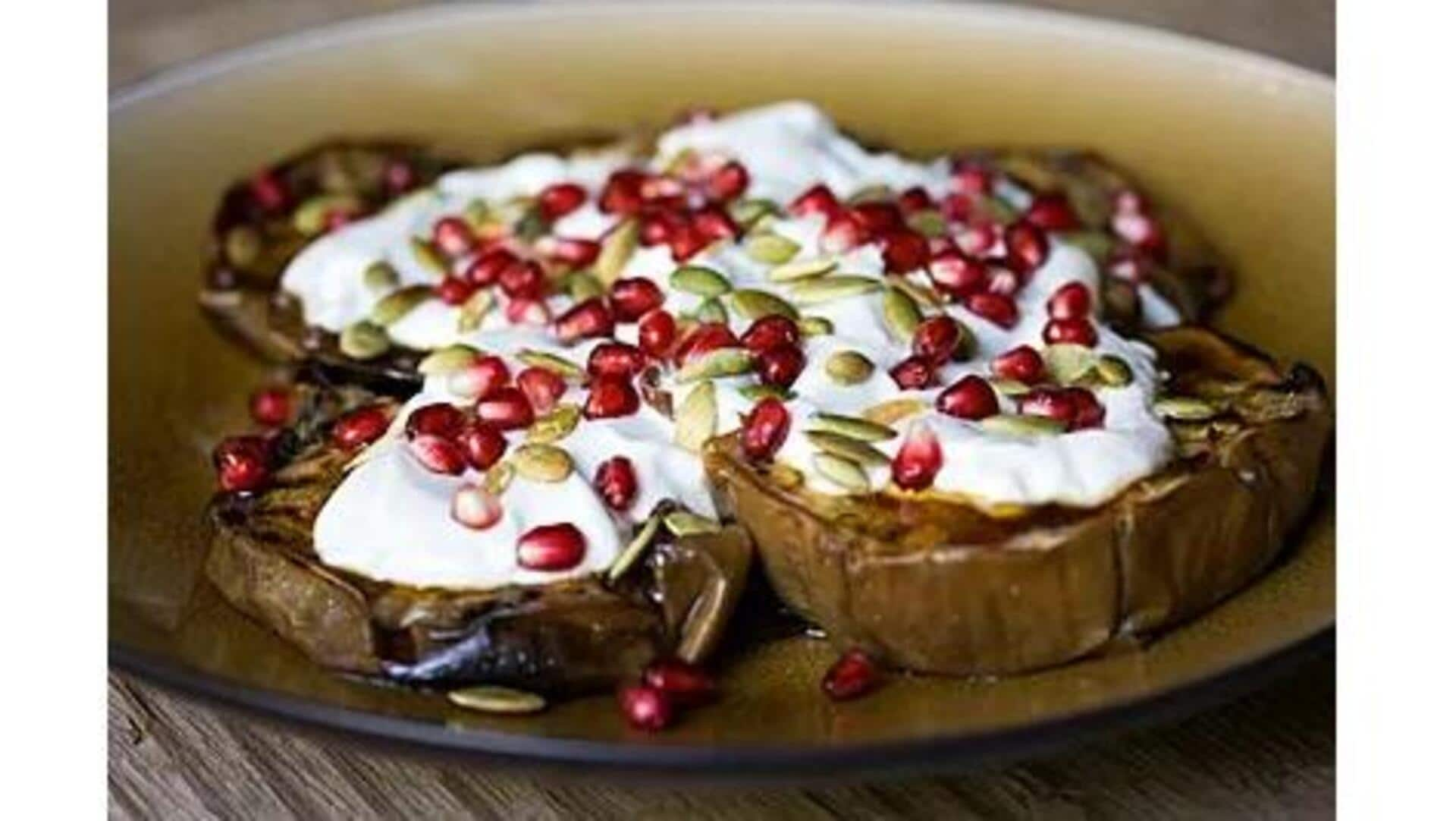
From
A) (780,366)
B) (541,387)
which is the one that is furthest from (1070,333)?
(541,387)

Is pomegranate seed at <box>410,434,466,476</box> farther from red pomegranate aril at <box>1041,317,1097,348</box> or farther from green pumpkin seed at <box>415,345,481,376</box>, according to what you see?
red pomegranate aril at <box>1041,317,1097,348</box>

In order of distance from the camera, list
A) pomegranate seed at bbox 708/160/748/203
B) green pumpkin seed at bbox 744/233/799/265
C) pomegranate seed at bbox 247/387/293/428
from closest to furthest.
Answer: green pumpkin seed at bbox 744/233/799/265 < pomegranate seed at bbox 247/387/293/428 < pomegranate seed at bbox 708/160/748/203

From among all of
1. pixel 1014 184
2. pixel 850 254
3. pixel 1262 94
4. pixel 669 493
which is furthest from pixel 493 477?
pixel 1262 94

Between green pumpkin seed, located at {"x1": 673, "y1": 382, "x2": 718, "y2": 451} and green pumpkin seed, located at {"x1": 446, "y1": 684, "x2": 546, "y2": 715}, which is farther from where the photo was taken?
green pumpkin seed, located at {"x1": 673, "y1": 382, "x2": 718, "y2": 451}

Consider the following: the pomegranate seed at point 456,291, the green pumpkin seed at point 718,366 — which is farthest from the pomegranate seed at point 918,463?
the pomegranate seed at point 456,291

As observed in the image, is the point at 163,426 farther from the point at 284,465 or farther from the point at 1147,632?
the point at 1147,632

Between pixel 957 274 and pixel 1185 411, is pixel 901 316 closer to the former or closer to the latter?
pixel 957 274

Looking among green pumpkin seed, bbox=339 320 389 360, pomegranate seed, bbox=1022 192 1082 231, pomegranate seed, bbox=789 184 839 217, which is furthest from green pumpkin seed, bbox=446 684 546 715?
pomegranate seed, bbox=1022 192 1082 231

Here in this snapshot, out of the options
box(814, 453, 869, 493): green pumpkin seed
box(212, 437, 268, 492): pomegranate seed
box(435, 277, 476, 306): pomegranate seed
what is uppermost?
box(435, 277, 476, 306): pomegranate seed
